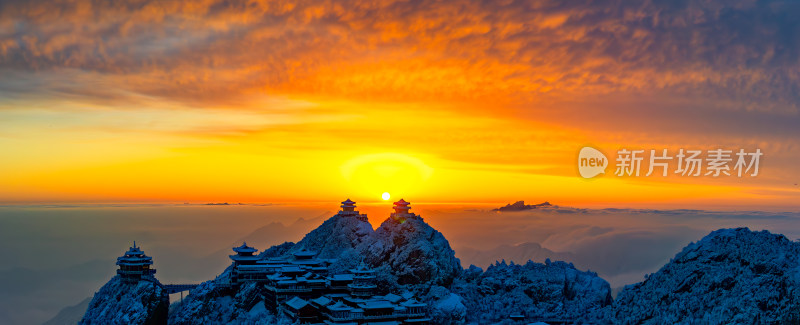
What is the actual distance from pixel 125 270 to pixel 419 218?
138ft

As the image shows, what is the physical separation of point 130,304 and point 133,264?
263 inches

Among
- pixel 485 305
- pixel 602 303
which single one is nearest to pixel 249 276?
pixel 485 305

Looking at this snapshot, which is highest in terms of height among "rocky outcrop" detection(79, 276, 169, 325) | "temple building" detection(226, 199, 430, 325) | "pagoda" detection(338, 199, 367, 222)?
"pagoda" detection(338, 199, 367, 222)

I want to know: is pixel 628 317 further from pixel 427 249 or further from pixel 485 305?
pixel 427 249

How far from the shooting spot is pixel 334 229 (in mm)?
130625

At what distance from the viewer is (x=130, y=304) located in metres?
116

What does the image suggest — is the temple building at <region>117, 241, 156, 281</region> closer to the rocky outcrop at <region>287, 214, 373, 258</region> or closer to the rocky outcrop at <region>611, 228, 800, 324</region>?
the rocky outcrop at <region>287, 214, 373, 258</region>

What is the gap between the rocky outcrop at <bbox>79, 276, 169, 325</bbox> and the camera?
A: 114m

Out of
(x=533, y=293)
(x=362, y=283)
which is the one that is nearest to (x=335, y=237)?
(x=362, y=283)

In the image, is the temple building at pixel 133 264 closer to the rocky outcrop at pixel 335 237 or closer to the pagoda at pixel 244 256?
the pagoda at pixel 244 256

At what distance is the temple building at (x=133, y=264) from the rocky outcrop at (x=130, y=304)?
1.02 metres

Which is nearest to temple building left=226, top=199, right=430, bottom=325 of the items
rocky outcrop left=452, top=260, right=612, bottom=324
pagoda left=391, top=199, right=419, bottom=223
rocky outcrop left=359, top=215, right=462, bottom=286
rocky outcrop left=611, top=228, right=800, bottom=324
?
pagoda left=391, top=199, right=419, bottom=223

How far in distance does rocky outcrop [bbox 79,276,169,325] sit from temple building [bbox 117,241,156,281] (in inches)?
40.2

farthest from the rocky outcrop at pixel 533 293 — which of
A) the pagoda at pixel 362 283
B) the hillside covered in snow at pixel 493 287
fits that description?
the pagoda at pixel 362 283
